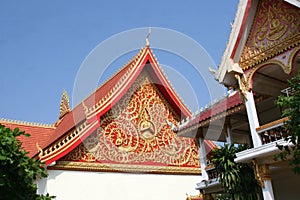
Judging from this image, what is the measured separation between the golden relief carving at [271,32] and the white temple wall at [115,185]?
4.88m

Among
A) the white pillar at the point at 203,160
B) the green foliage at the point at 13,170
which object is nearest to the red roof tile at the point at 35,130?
the white pillar at the point at 203,160

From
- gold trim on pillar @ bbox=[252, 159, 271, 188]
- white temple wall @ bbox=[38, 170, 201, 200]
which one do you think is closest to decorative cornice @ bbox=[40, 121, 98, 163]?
white temple wall @ bbox=[38, 170, 201, 200]

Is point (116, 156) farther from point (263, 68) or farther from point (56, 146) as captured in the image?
point (263, 68)

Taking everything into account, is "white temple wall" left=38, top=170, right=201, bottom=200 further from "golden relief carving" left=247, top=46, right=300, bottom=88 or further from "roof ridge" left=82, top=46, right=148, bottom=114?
"golden relief carving" left=247, top=46, right=300, bottom=88

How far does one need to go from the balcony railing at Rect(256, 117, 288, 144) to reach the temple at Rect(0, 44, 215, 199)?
3504mm

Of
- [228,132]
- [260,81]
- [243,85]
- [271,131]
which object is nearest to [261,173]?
[271,131]

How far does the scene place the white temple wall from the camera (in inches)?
367

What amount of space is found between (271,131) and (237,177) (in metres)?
1.10

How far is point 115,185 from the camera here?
1018cm

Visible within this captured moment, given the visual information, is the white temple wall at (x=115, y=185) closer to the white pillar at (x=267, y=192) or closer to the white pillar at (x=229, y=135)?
the white pillar at (x=229, y=135)

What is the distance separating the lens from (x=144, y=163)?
10945mm

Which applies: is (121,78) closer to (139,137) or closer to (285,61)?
(139,137)

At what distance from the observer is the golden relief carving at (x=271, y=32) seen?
20.8 ft

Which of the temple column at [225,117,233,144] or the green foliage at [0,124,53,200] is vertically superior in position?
the temple column at [225,117,233,144]
